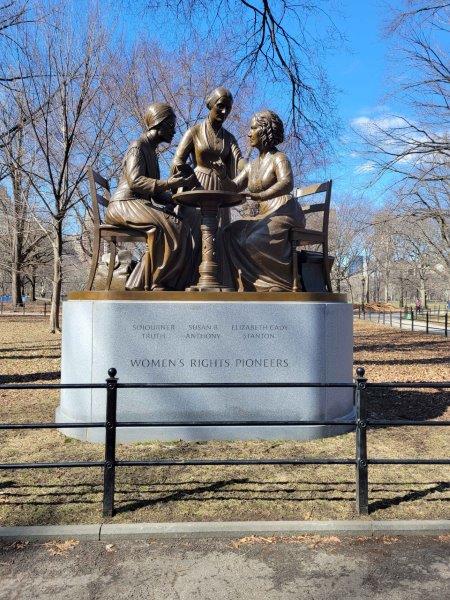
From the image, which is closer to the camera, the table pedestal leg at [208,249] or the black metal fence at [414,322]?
the table pedestal leg at [208,249]

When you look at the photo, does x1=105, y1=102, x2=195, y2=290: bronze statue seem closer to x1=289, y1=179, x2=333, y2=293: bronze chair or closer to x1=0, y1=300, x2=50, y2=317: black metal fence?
x1=289, y1=179, x2=333, y2=293: bronze chair

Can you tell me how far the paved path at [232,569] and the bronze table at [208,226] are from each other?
3.21 meters

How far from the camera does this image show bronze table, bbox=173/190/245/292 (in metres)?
6.16

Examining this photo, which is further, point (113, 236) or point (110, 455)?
point (113, 236)

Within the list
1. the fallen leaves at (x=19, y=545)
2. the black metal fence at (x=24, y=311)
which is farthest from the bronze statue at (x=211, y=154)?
the black metal fence at (x=24, y=311)

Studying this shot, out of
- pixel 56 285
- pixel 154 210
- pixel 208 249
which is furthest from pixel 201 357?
pixel 56 285

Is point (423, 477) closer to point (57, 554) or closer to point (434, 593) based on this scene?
point (434, 593)

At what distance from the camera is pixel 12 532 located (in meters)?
3.60

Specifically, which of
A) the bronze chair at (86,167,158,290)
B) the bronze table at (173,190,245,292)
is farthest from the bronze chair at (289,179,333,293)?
the bronze chair at (86,167,158,290)

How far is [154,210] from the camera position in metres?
6.29

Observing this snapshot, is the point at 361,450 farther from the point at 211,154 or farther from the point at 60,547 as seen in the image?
the point at 211,154

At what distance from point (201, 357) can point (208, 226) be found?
1.67 meters

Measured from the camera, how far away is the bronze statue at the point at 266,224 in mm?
6426

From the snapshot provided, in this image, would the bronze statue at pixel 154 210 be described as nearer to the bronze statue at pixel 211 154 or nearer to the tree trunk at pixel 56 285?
the bronze statue at pixel 211 154
